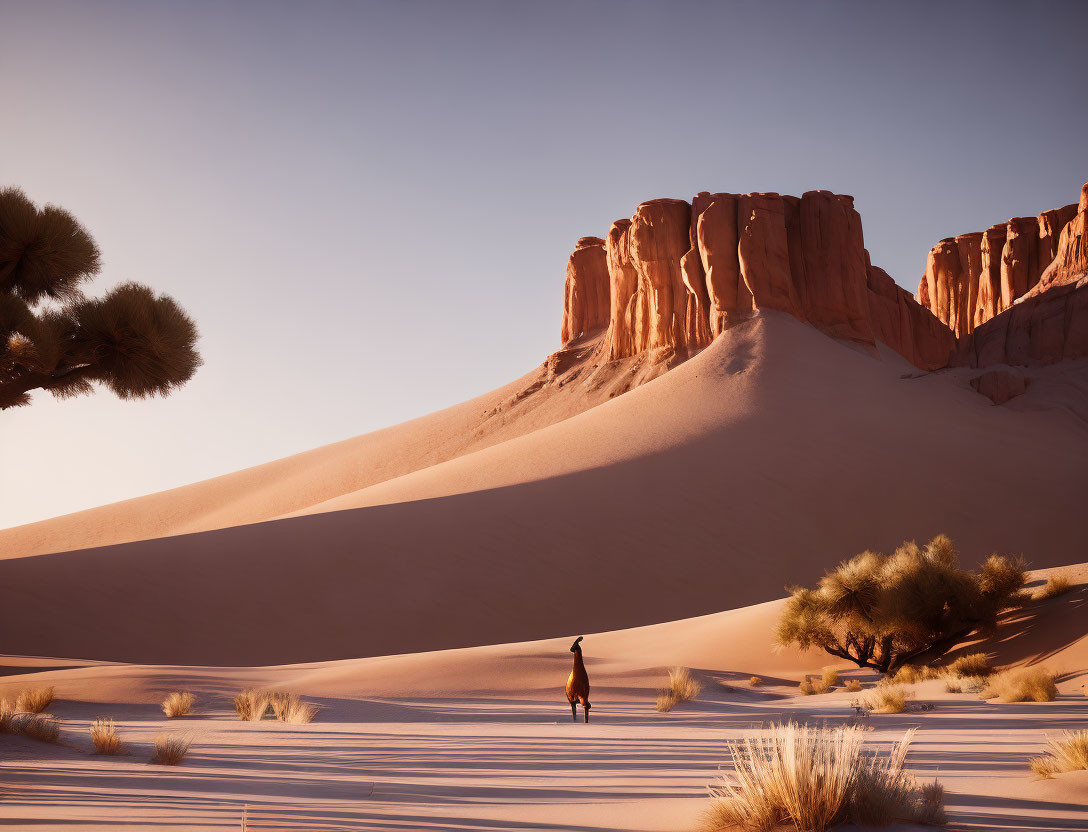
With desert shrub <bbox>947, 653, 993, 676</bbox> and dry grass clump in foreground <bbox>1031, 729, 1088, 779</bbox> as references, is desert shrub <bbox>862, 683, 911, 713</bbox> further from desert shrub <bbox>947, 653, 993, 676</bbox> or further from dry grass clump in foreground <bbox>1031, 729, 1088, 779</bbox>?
dry grass clump in foreground <bbox>1031, 729, 1088, 779</bbox>

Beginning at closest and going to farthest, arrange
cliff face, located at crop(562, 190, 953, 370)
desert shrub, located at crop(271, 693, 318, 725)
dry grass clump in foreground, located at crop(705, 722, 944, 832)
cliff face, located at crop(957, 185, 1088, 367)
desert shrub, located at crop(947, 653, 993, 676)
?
dry grass clump in foreground, located at crop(705, 722, 944, 832), desert shrub, located at crop(271, 693, 318, 725), desert shrub, located at crop(947, 653, 993, 676), cliff face, located at crop(562, 190, 953, 370), cliff face, located at crop(957, 185, 1088, 367)

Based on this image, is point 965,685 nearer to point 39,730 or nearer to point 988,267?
point 39,730

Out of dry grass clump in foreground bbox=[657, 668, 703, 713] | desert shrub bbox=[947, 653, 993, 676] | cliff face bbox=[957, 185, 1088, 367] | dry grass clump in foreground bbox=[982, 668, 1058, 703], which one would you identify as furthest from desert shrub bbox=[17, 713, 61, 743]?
cliff face bbox=[957, 185, 1088, 367]

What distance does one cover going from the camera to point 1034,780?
6473 millimetres

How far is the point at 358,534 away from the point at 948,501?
2849cm

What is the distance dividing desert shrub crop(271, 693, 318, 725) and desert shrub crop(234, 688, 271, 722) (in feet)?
0.58

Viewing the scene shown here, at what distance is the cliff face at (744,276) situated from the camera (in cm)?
5997

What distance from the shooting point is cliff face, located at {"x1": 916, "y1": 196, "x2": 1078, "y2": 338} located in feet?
258

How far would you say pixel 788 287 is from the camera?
60.3 meters

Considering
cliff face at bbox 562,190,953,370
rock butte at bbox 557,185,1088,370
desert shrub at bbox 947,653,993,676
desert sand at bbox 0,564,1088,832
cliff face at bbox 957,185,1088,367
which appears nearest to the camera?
desert sand at bbox 0,564,1088,832

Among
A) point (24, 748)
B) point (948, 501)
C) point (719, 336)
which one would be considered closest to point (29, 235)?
point (24, 748)

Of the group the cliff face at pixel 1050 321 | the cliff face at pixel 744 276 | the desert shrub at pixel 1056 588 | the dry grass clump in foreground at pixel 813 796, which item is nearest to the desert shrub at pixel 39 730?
the dry grass clump in foreground at pixel 813 796

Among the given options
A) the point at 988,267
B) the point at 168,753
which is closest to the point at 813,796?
→ the point at 168,753

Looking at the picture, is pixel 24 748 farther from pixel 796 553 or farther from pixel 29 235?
pixel 796 553
